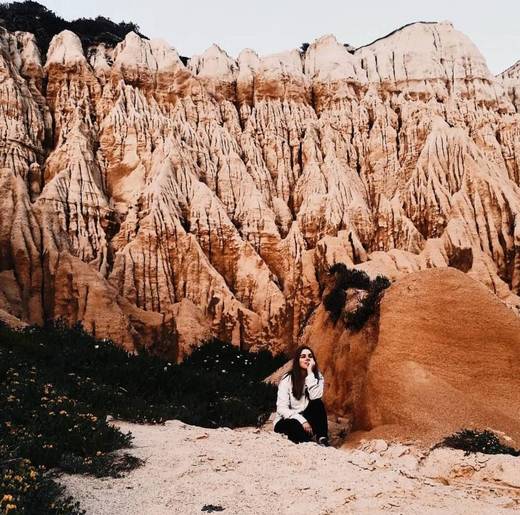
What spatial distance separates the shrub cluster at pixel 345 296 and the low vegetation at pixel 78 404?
7.24 ft

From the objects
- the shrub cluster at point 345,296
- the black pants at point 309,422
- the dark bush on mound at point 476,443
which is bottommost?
the dark bush on mound at point 476,443

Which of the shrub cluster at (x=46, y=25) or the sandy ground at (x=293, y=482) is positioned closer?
the sandy ground at (x=293, y=482)

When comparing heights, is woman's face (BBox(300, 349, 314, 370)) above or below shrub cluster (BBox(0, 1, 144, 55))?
below

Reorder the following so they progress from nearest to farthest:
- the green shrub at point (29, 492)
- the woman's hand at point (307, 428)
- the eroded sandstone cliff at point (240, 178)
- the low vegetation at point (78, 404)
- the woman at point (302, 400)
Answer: the green shrub at point (29, 492) → the low vegetation at point (78, 404) → the woman's hand at point (307, 428) → the woman at point (302, 400) → the eroded sandstone cliff at point (240, 178)

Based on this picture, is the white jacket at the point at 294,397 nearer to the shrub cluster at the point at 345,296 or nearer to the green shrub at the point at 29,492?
the green shrub at the point at 29,492

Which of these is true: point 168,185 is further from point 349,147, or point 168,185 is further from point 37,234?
point 349,147

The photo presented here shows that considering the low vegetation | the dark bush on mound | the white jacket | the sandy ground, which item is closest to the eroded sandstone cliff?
the low vegetation

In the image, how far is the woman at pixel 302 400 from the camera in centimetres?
679

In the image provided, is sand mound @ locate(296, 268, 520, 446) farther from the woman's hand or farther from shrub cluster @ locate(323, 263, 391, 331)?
the woman's hand

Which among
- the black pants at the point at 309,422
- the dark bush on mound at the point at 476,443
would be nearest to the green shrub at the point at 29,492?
the black pants at the point at 309,422

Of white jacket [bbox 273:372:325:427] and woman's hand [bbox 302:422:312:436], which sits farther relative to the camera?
white jacket [bbox 273:372:325:427]

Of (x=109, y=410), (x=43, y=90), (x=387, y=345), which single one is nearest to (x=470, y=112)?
(x=43, y=90)

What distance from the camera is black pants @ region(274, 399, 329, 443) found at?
669 centimetres

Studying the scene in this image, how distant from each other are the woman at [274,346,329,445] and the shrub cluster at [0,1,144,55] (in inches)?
1434
